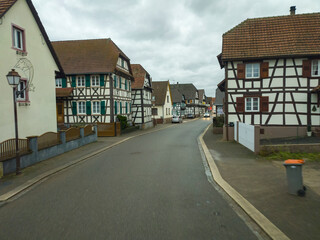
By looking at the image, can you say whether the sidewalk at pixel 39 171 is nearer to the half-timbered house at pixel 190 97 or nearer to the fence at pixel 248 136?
the fence at pixel 248 136

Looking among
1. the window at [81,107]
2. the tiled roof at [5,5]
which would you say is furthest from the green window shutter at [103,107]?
the tiled roof at [5,5]

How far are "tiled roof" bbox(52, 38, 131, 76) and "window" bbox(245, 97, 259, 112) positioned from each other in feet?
39.4

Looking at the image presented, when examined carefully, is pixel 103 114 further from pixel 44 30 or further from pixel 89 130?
pixel 44 30

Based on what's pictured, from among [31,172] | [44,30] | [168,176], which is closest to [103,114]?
[44,30]

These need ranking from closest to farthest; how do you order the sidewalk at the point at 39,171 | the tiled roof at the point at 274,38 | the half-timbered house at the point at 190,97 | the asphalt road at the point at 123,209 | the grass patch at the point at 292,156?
1. the asphalt road at the point at 123,209
2. the sidewalk at the point at 39,171
3. the grass patch at the point at 292,156
4. the tiled roof at the point at 274,38
5. the half-timbered house at the point at 190,97

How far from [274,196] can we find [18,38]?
13.3 m

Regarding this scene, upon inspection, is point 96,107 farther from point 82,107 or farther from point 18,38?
point 18,38

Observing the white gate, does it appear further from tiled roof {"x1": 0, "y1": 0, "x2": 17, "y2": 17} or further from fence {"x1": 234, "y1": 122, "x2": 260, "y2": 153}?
tiled roof {"x1": 0, "y1": 0, "x2": 17, "y2": 17}

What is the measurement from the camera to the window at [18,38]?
39.5ft

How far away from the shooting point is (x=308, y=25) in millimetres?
18422

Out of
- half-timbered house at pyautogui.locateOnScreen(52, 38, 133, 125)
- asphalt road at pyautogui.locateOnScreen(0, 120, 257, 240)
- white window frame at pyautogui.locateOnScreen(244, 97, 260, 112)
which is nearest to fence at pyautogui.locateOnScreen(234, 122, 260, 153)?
white window frame at pyautogui.locateOnScreen(244, 97, 260, 112)

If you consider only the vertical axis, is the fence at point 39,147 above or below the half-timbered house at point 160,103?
below

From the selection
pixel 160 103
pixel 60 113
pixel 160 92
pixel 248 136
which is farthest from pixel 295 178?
pixel 160 92

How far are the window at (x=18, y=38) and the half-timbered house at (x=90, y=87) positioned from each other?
9.84m
